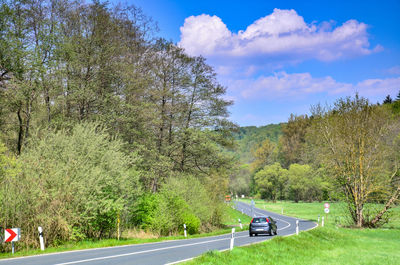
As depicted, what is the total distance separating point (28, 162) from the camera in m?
17.1

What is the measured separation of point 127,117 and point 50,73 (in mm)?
6263

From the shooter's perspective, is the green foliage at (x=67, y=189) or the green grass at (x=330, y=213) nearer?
the green foliage at (x=67, y=189)

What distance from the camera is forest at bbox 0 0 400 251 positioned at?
56.7 ft

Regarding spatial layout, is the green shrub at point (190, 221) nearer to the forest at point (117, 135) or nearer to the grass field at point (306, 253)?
the forest at point (117, 135)

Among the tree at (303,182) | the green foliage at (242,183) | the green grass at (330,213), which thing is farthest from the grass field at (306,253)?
the green foliage at (242,183)

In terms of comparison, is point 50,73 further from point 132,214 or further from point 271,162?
point 271,162

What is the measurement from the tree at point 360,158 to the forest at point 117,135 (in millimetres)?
106

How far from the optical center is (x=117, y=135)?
28094 mm

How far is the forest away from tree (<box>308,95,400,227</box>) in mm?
106

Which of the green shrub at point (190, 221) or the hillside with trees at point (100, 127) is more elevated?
the hillside with trees at point (100, 127)

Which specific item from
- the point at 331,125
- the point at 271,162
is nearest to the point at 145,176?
the point at 331,125

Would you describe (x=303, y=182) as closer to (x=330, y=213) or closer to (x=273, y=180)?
(x=273, y=180)

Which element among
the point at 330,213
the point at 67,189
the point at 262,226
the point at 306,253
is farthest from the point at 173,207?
the point at 330,213

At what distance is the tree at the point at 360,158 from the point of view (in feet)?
110
